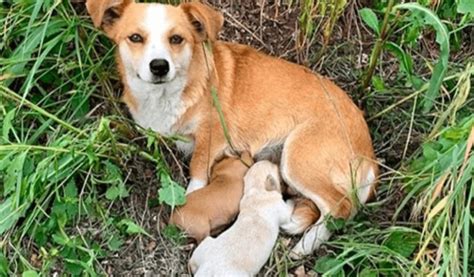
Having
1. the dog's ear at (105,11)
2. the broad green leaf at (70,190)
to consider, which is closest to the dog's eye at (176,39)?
the dog's ear at (105,11)

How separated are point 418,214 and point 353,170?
0.36 m

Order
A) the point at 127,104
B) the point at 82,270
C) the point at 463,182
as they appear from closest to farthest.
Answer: the point at 463,182 → the point at 82,270 → the point at 127,104

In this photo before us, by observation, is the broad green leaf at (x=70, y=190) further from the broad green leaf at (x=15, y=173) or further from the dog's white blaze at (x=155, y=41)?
the dog's white blaze at (x=155, y=41)

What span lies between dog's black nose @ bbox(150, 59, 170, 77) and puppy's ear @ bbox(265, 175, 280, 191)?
58cm

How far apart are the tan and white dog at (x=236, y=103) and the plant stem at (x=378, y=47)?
0.18 meters

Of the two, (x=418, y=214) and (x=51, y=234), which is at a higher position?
(x=418, y=214)

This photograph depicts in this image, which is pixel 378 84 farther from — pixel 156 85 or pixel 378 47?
pixel 156 85

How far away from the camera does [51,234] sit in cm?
362

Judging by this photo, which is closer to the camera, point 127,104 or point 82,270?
point 82,270

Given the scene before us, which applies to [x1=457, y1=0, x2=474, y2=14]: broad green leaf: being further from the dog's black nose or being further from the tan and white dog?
the dog's black nose

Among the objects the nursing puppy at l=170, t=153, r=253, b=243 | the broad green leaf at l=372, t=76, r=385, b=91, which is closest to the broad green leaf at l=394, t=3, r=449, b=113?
the broad green leaf at l=372, t=76, r=385, b=91

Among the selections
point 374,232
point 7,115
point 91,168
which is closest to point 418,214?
point 374,232

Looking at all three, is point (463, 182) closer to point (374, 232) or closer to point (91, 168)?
point (374, 232)

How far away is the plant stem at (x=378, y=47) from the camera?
386cm
